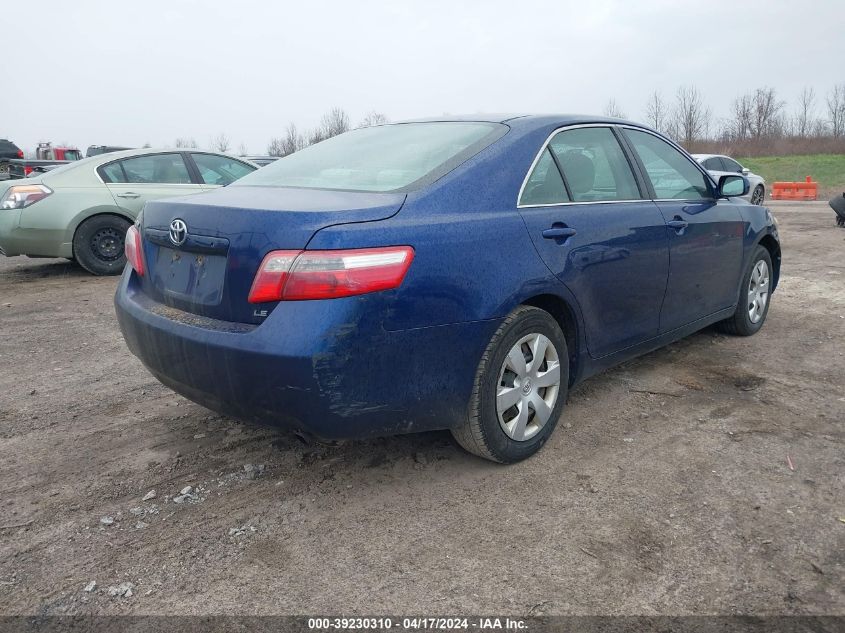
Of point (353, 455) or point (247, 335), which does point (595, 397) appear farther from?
point (247, 335)

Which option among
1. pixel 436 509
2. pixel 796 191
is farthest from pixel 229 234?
pixel 796 191

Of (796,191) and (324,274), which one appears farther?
(796,191)

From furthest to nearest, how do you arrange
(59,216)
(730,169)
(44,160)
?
1. (44,160)
2. (730,169)
3. (59,216)

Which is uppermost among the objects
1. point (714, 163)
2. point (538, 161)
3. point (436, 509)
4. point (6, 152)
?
point (6, 152)

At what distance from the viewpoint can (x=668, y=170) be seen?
4109 mm

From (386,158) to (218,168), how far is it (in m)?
6.21

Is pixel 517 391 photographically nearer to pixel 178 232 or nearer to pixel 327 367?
pixel 327 367

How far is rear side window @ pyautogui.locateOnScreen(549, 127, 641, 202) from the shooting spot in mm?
3279

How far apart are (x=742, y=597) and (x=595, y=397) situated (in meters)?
1.77

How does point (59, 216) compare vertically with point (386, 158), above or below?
below

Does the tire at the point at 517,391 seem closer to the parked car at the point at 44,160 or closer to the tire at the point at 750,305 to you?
the tire at the point at 750,305

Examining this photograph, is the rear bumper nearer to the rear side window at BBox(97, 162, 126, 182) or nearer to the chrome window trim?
the chrome window trim

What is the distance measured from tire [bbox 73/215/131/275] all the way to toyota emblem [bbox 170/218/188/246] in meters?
5.64

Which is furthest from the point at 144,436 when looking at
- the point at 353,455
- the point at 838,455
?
the point at 838,455
